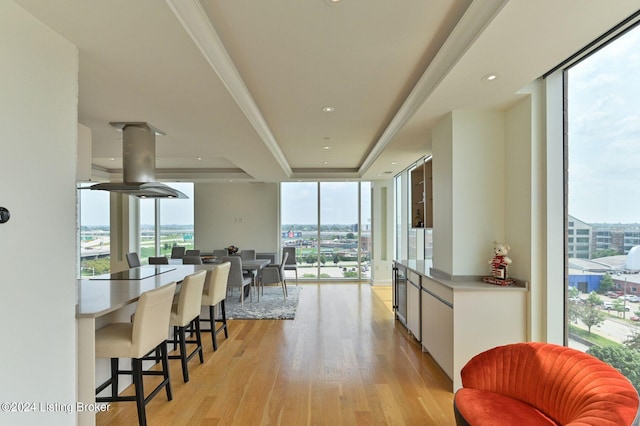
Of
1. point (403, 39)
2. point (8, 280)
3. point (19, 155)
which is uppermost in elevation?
point (403, 39)

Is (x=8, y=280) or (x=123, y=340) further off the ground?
(x=8, y=280)

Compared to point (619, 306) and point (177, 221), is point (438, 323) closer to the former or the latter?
point (619, 306)

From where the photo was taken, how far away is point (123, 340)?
2.45m

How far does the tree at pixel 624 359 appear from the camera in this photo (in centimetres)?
212

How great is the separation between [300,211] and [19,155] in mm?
7548

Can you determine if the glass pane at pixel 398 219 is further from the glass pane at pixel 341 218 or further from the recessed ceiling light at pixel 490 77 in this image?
the recessed ceiling light at pixel 490 77

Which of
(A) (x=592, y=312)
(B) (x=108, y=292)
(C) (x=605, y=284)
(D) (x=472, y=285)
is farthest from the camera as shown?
(D) (x=472, y=285)

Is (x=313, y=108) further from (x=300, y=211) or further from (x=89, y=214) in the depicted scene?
(x=89, y=214)

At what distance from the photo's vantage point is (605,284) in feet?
7.72

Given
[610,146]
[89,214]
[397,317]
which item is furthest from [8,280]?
[89,214]

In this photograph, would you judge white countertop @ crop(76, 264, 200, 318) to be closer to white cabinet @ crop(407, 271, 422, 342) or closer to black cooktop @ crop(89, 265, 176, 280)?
black cooktop @ crop(89, 265, 176, 280)

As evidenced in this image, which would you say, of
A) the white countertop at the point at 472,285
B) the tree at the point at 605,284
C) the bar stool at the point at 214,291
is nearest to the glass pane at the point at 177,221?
the bar stool at the point at 214,291

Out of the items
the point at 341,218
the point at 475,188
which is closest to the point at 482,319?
the point at 475,188

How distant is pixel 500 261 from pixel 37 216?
3.40 meters
